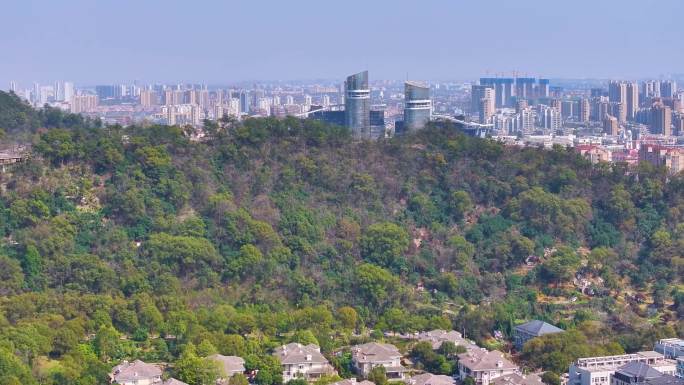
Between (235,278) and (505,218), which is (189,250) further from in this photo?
(505,218)

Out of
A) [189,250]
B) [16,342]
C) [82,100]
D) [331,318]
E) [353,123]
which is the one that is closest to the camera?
[16,342]

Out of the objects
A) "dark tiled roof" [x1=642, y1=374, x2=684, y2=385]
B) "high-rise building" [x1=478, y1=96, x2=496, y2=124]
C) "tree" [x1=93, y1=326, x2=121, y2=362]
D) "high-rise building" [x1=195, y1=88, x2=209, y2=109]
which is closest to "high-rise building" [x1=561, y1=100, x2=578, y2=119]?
"high-rise building" [x1=478, y1=96, x2=496, y2=124]

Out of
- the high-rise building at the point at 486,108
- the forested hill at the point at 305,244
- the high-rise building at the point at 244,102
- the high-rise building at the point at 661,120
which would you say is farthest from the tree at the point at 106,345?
the high-rise building at the point at 244,102

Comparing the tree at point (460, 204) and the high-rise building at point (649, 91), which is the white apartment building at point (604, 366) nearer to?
the tree at point (460, 204)

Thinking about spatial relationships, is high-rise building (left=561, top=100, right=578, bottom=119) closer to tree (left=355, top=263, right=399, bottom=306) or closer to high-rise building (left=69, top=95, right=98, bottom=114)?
high-rise building (left=69, top=95, right=98, bottom=114)

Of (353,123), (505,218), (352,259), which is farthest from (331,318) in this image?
(353,123)

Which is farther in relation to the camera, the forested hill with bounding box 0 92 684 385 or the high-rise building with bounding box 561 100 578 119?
the high-rise building with bounding box 561 100 578 119
